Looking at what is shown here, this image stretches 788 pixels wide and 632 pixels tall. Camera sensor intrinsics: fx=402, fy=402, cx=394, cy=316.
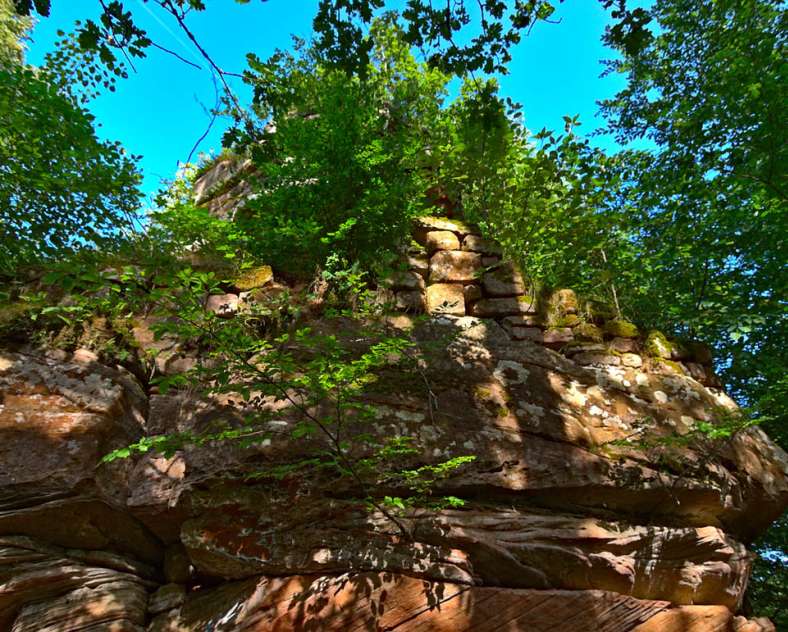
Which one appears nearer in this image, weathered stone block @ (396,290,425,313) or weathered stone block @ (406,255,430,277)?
weathered stone block @ (396,290,425,313)

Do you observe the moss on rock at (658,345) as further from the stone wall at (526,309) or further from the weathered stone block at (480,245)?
the weathered stone block at (480,245)

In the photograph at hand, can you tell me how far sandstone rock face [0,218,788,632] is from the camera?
3.69m

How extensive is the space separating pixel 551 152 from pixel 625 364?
12.5 ft

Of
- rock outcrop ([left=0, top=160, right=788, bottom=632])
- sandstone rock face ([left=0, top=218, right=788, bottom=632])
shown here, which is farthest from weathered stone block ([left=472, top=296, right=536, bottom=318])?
sandstone rock face ([left=0, top=218, right=788, bottom=632])

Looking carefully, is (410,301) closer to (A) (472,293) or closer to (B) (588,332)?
(A) (472,293)

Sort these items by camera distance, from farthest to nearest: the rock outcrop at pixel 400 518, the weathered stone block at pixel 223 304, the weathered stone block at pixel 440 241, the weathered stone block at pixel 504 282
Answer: the weathered stone block at pixel 440 241, the weathered stone block at pixel 504 282, the weathered stone block at pixel 223 304, the rock outcrop at pixel 400 518

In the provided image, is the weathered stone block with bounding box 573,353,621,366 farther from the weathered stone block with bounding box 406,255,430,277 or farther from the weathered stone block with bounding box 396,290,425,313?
the weathered stone block with bounding box 406,255,430,277

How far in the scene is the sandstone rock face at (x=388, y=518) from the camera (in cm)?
369

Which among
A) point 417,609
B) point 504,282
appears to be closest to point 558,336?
point 504,282

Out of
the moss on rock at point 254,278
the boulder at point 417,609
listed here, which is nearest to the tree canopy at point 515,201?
the moss on rock at point 254,278

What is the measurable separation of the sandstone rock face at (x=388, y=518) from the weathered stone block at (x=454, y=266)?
2257 millimetres

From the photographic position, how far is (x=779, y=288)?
6805mm

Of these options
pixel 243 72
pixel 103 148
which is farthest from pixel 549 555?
pixel 103 148

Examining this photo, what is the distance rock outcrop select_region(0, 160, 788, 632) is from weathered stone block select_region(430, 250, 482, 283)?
2113 mm
